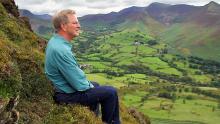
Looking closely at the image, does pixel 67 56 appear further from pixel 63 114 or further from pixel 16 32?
pixel 16 32

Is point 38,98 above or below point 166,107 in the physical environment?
above

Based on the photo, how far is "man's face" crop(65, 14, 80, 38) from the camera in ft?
48.3

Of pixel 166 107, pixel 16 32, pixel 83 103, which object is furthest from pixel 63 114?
pixel 166 107

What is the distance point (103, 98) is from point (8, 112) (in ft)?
11.9

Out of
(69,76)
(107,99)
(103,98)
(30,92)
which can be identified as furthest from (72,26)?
(30,92)

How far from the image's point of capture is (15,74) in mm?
15562

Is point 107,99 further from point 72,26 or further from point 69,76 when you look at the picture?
point 72,26

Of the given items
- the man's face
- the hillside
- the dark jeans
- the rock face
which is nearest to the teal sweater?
the dark jeans

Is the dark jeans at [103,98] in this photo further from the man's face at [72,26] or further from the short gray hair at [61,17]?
the short gray hair at [61,17]

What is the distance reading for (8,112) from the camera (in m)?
13.7

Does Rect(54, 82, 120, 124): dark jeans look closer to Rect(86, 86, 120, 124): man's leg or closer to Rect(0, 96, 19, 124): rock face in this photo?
Rect(86, 86, 120, 124): man's leg

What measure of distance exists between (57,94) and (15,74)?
6.03 ft

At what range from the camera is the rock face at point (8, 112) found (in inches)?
527

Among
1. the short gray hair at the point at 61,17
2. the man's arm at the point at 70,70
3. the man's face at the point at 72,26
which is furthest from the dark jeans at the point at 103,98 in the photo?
the short gray hair at the point at 61,17
